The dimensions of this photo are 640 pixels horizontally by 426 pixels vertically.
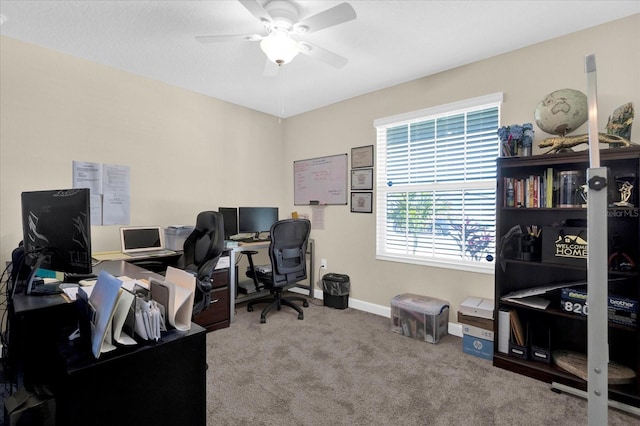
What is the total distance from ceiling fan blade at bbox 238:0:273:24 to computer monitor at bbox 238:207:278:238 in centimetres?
225

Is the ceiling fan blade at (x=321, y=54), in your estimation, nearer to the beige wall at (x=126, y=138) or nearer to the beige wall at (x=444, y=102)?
the beige wall at (x=444, y=102)

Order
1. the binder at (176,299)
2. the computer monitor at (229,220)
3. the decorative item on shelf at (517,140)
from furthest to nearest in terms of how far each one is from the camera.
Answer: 1. the computer monitor at (229,220)
2. the decorative item on shelf at (517,140)
3. the binder at (176,299)

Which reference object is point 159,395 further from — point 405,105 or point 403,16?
point 405,105

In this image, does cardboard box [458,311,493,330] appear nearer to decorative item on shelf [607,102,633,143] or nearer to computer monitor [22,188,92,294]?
decorative item on shelf [607,102,633,143]

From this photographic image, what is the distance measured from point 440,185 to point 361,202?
908mm

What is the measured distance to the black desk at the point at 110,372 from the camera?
97cm

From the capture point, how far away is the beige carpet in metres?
1.77

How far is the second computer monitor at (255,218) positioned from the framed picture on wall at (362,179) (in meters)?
1.10

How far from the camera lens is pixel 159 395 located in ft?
3.63

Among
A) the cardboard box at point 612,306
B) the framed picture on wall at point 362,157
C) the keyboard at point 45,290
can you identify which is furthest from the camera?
the framed picture on wall at point 362,157

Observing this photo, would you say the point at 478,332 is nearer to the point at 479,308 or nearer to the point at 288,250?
the point at 479,308

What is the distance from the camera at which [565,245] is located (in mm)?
2092

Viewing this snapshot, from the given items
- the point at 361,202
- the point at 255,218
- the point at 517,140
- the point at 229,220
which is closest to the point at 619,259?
the point at 517,140

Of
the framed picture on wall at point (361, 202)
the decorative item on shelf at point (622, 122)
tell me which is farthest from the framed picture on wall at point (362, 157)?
the decorative item on shelf at point (622, 122)
